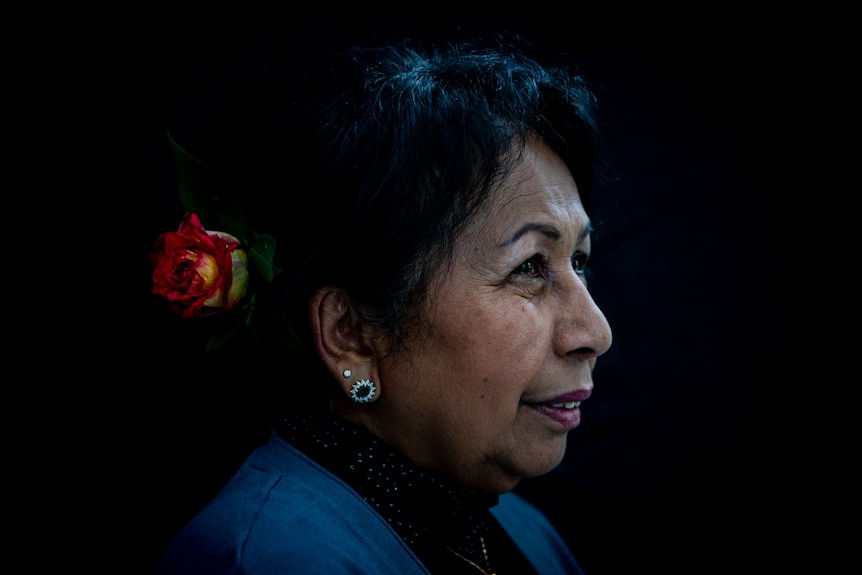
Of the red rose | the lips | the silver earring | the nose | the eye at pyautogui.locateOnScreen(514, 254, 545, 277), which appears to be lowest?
the silver earring

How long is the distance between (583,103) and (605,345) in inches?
22.9

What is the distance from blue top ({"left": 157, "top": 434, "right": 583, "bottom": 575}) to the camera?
89cm

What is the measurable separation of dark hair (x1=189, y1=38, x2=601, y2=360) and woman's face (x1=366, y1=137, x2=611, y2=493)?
49mm

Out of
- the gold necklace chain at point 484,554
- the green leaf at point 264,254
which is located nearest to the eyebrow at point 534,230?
the green leaf at point 264,254

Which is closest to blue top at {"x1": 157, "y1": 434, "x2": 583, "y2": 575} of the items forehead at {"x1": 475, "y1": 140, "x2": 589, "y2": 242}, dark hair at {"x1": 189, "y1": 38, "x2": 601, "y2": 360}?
dark hair at {"x1": 189, "y1": 38, "x2": 601, "y2": 360}

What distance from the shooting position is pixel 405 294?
108 centimetres

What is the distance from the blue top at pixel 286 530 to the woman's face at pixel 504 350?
0.17 meters

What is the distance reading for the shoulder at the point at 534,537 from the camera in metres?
1.51

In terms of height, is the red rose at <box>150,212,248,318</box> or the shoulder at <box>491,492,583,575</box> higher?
the red rose at <box>150,212,248,318</box>

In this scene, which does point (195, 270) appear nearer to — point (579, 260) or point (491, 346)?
point (491, 346)

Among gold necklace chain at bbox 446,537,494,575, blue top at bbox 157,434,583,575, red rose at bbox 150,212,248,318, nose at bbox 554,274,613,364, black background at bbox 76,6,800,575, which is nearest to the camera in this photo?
blue top at bbox 157,434,583,575

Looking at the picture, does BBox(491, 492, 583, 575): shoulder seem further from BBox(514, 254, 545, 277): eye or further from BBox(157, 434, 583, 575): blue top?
BBox(514, 254, 545, 277): eye

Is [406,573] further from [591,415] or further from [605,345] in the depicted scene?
[591,415]

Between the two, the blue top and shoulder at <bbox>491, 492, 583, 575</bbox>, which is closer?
the blue top
